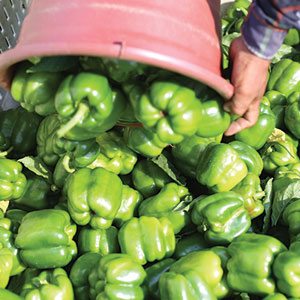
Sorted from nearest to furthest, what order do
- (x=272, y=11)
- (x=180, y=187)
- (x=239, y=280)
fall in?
(x=272, y=11) → (x=239, y=280) → (x=180, y=187)

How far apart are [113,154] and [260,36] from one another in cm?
117

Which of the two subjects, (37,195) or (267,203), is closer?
(267,203)

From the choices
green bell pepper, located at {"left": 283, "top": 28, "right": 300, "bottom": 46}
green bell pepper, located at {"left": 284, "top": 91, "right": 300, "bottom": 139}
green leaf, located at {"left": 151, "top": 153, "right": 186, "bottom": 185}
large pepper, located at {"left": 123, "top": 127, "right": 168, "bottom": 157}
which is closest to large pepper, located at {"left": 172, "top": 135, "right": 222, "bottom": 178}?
green leaf, located at {"left": 151, "top": 153, "right": 186, "bottom": 185}

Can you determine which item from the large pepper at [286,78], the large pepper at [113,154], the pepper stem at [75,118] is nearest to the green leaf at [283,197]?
A: the large pepper at [113,154]

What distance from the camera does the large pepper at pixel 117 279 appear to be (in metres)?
2.33

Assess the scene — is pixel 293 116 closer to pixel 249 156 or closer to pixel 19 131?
pixel 249 156

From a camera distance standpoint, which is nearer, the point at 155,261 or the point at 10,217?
the point at 155,261

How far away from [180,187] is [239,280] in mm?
698

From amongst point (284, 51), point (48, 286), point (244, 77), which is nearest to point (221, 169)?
point (244, 77)

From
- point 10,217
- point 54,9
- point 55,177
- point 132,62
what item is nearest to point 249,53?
point 132,62

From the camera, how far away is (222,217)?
104 inches

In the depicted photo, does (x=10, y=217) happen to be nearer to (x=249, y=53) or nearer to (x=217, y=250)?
(x=217, y=250)

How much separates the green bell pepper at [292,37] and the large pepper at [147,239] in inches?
74.3

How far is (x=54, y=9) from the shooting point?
2045mm
